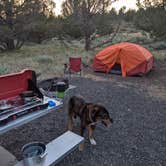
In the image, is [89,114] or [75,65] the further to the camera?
[75,65]

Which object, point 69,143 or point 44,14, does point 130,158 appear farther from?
point 44,14

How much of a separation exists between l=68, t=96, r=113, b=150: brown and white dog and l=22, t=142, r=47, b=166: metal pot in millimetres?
766

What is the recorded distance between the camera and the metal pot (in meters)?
2.15

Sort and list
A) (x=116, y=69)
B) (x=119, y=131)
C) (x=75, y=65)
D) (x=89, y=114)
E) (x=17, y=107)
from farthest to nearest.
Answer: (x=116, y=69) → (x=75, y=65) → (x=119, y=131) → (x=89, y=114) → (x=17, y=107)

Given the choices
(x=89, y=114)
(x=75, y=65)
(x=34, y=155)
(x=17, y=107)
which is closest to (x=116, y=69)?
(x=75, y=65)

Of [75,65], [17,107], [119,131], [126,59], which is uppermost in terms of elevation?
[17,107]

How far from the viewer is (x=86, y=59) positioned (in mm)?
10320

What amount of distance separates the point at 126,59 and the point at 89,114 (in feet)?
16.8

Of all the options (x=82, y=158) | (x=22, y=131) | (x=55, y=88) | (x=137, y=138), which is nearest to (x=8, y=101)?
(x=55, y=88)

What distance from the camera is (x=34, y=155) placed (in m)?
2.27

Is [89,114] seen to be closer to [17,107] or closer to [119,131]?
[119,131]

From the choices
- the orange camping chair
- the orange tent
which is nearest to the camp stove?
the orange camping chair

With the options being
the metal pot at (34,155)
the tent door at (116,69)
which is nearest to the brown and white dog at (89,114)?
the metal pot at (34,155)

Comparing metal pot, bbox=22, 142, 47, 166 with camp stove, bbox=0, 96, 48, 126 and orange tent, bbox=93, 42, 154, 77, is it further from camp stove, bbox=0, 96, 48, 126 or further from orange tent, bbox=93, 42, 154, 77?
orange tent, bbox=93, 42, 154, 77
